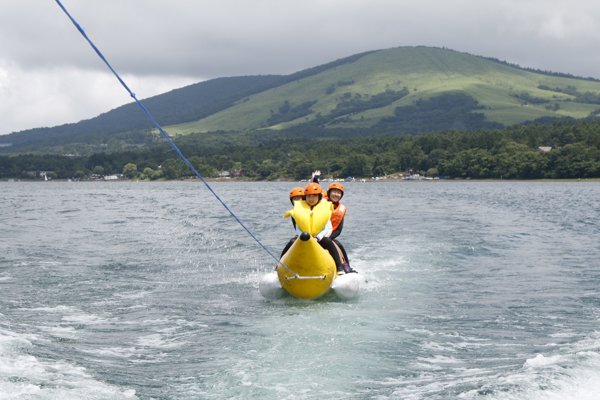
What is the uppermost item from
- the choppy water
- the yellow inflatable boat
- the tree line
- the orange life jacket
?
the tree line

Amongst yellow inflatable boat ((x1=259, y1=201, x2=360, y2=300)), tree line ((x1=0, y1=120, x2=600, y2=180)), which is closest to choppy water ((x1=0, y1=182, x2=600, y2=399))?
yellow inflatable boat ((x1=259, y1=201, x2=360, y2=300))

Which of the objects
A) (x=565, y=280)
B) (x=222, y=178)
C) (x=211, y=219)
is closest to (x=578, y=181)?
(x=222, y=178)

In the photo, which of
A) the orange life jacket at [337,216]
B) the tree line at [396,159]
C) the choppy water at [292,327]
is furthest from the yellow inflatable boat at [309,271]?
the tree line at [396,159]

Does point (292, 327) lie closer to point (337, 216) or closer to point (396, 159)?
point (337, 216)

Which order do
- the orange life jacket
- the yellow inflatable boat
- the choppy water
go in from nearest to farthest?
the choppy water
the yellow inflatable boat
the orange life jacket

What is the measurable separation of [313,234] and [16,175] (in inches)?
6878

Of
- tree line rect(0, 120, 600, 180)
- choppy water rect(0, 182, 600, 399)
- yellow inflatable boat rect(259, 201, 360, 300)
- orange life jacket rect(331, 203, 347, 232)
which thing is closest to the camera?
choppy water rect(0, 182, 600, 399)

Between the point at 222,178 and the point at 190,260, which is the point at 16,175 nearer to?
the point at 222,178

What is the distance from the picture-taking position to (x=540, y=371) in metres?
6.79

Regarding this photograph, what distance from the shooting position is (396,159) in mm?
142000

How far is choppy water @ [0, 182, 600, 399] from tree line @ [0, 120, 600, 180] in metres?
100

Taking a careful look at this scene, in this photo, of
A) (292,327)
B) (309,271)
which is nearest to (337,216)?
(309,271)

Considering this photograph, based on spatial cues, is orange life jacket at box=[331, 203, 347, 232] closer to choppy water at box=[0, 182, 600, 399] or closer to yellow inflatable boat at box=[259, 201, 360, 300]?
yellow inflatable boat at box=[259, 201, 360, 300]

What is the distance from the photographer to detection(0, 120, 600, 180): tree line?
11244cm
